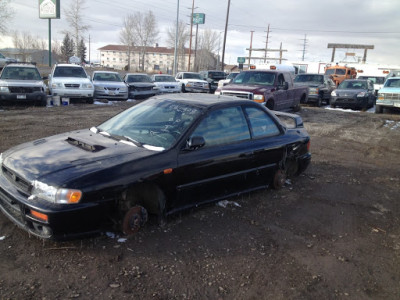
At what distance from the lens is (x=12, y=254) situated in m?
3.15

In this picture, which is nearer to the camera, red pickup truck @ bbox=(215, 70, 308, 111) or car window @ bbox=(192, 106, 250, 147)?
car window @ bbox=(192, 106, 250, 147)

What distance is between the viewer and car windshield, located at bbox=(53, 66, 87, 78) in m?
14.9

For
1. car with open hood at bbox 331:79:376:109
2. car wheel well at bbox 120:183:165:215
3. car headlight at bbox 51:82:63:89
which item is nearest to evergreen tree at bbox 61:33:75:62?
car headlight at bbox 51:82:63:89

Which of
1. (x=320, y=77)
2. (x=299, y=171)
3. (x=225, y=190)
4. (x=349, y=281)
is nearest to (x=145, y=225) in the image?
(x=225, y=190)

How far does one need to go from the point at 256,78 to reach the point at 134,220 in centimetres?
1035

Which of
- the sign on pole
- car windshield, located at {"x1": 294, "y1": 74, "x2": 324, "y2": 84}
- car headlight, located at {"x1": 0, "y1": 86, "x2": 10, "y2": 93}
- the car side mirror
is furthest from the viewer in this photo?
the sign on pole

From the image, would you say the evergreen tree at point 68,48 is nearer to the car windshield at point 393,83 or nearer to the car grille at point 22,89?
the car grille at point 22,89

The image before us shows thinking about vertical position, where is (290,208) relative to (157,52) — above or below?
below

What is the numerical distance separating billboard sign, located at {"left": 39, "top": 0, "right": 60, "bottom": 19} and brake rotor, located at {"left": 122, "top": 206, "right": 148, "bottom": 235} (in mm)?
33478

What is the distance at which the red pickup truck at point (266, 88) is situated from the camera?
1162cm

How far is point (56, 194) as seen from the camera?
120 inches

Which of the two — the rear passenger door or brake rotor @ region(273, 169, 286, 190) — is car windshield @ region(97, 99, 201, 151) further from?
brake rotor @ region(273, 169, 286, 190)

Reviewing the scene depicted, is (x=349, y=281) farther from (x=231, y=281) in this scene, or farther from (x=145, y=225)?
(x=145, y=225)

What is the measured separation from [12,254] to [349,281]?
10.4 ft
